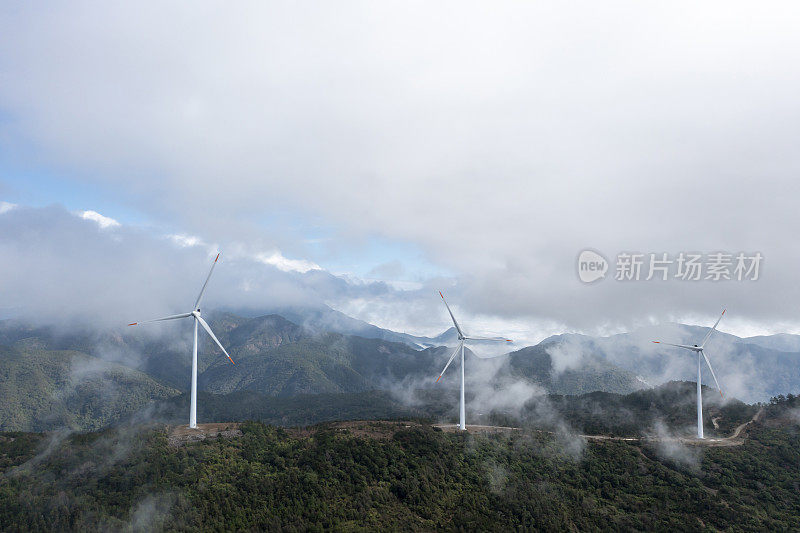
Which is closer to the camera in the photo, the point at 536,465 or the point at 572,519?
the point at 572,519

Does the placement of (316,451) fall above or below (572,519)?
above

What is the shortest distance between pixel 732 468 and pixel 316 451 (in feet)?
419

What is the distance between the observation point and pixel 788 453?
138 meters

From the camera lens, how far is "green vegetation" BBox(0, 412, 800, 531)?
84875 mm

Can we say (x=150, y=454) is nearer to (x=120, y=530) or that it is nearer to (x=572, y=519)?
(x=120, y=530)

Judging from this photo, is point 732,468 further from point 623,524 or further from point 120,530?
point 120,530

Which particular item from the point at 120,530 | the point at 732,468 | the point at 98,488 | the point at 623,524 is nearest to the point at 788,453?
the point at 732,468

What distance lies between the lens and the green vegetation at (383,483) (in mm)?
84875

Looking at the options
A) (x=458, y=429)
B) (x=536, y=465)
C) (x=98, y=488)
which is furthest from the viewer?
(x=458, y=429)

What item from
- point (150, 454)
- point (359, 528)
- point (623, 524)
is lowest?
point (623, 524)

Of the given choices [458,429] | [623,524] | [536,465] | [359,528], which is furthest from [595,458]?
[359,528]

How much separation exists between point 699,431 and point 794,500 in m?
41.3

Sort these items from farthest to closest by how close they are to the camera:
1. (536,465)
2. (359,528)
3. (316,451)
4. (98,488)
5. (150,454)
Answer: (536,465) → (316,451) → (150,454) → (98,488) → (359,528)

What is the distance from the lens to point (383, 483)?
105 meters
